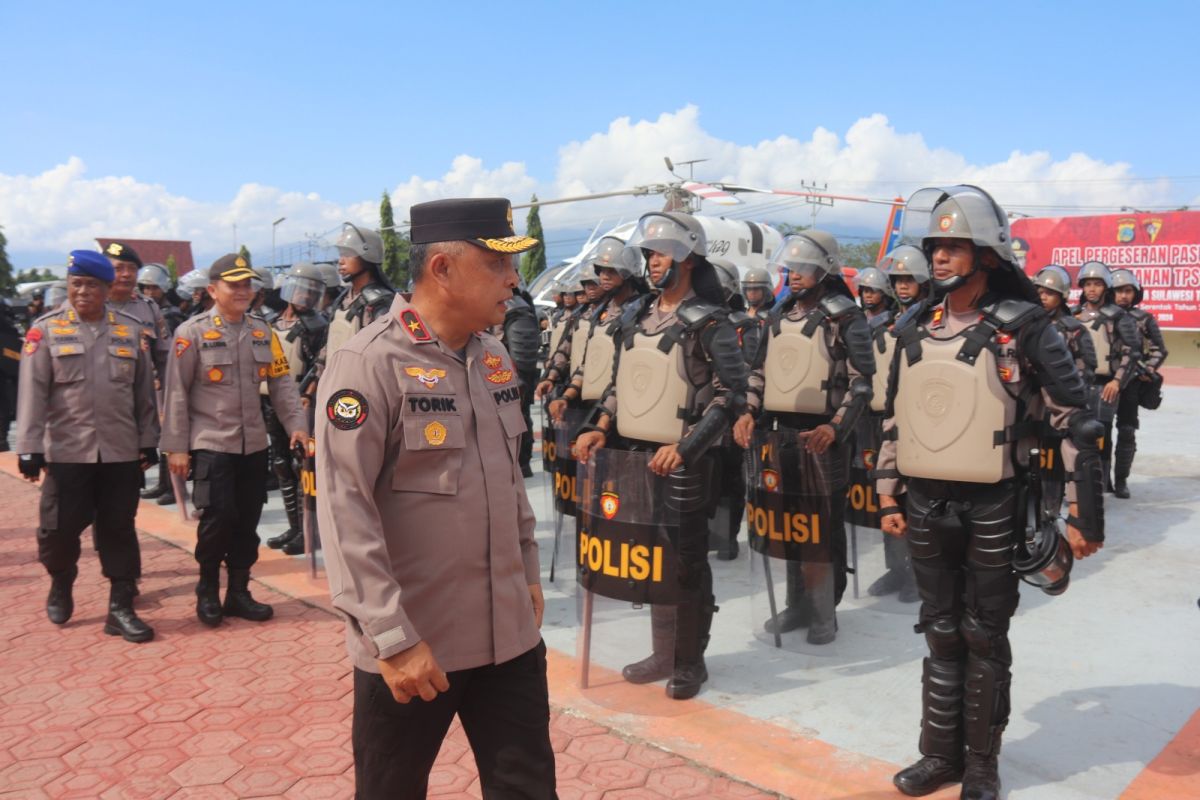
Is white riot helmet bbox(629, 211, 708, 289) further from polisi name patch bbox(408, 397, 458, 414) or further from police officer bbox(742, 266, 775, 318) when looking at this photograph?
police officer bbox(742, 266, 775, 318)

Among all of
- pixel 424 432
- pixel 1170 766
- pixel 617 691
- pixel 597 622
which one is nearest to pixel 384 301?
pixel 597 622

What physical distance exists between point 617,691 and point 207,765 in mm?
1944

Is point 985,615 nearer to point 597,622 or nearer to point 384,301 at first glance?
point 597,622

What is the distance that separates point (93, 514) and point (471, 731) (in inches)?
165

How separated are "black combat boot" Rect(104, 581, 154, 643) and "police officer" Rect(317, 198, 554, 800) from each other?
3.75 m

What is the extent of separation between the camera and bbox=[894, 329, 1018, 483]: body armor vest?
11.5ft

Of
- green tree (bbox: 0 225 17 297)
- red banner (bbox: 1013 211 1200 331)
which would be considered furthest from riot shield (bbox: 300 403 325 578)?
green tree (bbox: 0 225 17 297)

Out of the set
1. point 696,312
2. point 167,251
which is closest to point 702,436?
point 696,312

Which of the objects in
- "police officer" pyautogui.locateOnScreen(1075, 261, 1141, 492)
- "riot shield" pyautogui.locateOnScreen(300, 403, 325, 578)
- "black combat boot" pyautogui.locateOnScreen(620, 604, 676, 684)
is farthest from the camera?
"police officer" pyautogui.locateOnScreen(1075, 261, 1141, 492)

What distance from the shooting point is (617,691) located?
4.64 meters

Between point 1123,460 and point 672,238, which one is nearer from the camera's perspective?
point 672,238

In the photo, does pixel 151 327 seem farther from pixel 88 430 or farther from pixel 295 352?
pixel 295 352

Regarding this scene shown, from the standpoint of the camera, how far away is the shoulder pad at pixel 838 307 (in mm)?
5648

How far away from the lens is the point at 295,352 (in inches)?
317
